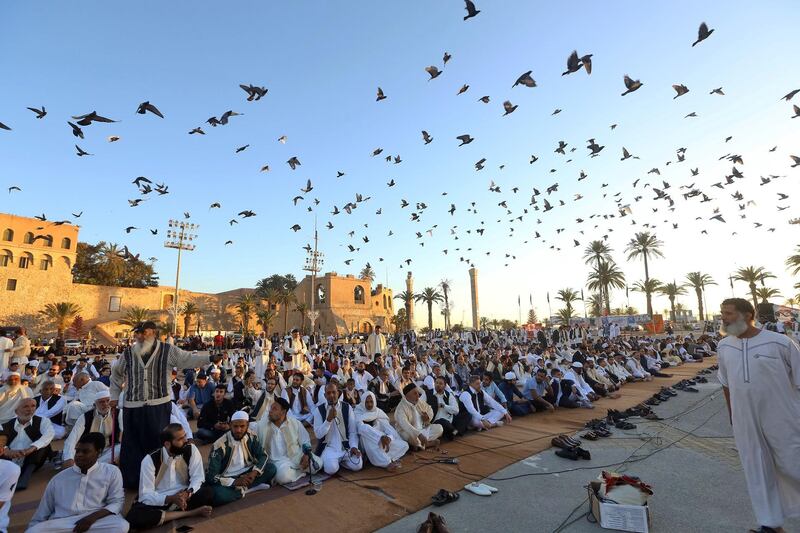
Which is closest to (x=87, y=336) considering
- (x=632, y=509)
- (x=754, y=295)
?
(x=632, y=509)

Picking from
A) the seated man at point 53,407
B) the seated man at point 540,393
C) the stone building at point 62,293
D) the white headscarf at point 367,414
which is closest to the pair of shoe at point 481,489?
the white headscarf at point 367,414

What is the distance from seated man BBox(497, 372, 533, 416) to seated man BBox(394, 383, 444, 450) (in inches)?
107

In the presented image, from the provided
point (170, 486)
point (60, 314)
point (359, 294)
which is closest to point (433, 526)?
point (170, 486)

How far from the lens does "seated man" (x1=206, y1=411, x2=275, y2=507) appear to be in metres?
4.53

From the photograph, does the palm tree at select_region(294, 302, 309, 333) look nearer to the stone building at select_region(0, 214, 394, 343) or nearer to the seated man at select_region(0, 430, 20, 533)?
the stone building at select_region(0, 214, 394, 343)

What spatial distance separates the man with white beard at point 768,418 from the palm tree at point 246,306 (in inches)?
1750

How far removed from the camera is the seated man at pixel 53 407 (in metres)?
7.06

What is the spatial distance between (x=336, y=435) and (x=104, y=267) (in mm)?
49926

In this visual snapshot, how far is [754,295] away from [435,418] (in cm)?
4579

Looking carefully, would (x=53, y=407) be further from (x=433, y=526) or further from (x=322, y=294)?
(x=322, y=294)

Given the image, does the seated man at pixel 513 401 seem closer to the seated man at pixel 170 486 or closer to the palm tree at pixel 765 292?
the seated man at pixel 170 486

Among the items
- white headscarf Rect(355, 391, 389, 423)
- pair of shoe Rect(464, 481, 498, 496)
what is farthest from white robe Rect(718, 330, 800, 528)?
white headscarf Rect(355, 391, 389, 423)

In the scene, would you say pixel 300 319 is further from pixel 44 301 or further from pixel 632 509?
pixel 632 509

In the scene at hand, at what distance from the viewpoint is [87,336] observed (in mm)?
35125
